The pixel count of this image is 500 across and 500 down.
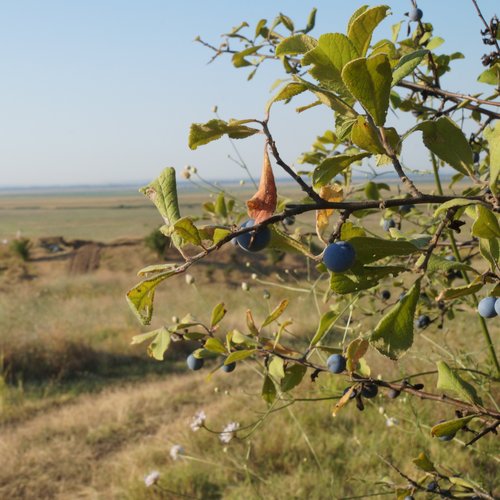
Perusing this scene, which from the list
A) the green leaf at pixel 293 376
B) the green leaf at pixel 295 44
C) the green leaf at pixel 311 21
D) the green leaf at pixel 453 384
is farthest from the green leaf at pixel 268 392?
the green leaf at pixel 311 21

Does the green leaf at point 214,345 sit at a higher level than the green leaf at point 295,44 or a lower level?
lower

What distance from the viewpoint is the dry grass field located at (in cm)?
317

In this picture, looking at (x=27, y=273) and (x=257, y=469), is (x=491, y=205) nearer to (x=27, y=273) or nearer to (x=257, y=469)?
(x=257, y=469)

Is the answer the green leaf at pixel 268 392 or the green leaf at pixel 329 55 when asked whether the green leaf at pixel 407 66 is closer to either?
the green leaf at pixel 329 55

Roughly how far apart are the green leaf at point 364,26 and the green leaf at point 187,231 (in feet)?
0.84

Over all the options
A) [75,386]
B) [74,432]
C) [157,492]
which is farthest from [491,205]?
[75,386]

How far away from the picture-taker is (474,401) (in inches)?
36.7

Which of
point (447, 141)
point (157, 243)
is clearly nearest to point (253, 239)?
point (447, 141)

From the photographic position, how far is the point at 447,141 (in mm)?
714

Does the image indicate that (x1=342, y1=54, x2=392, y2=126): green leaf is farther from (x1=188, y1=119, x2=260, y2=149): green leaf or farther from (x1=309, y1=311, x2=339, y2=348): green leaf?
(x1=309, y1=311, x2=339, y2=348): green leaf

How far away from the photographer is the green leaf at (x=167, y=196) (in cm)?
61

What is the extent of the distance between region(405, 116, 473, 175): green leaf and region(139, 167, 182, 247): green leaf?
1.03ft

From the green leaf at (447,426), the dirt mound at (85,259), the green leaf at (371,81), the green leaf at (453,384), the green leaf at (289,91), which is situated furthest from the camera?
the dirt mound at (85,259)

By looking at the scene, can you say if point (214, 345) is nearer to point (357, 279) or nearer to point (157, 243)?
point (357, 279)
